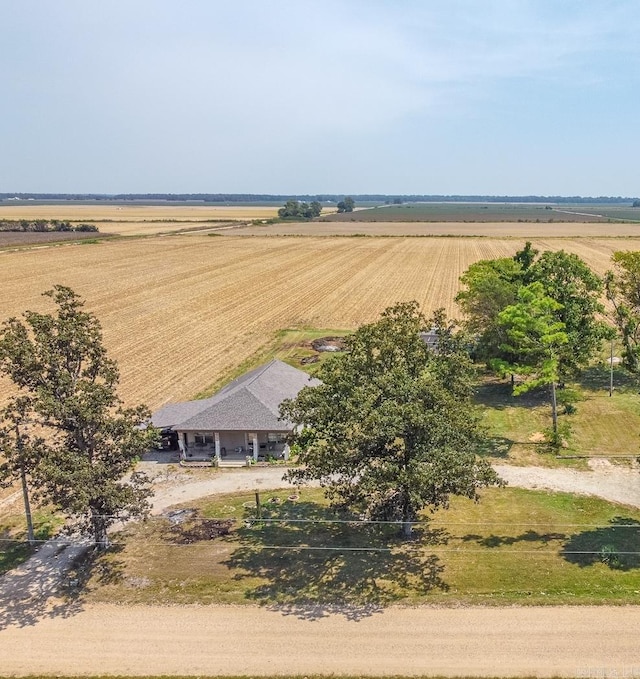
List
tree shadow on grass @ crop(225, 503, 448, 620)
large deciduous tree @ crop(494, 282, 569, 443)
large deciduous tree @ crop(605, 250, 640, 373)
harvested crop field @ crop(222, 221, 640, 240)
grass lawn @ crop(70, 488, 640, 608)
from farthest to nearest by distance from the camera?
1. harvested crop field @ crop(222, 221, 640, 240)
2. large deciduous tree @ crop(605, 250, 640, 373)
3. large deciduous tree @ crop(494, 282, 569, 443)
4. grass lawn @ crop(70, 488, 640, 608)
5. tree shadow on grass @ crop(225, 503, 448, 620)

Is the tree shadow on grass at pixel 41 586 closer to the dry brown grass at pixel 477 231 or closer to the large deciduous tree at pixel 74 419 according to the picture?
the large deciduous tree at pixel 74 419

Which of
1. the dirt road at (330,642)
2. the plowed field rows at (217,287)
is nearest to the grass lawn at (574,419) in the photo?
the dirt road at (330,642)

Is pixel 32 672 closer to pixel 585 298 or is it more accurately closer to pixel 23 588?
pixel 23 588

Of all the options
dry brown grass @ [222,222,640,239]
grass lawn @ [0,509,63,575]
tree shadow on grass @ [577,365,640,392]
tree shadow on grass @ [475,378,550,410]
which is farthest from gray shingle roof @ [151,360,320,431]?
dry brown grass @ [222,222,640,239]

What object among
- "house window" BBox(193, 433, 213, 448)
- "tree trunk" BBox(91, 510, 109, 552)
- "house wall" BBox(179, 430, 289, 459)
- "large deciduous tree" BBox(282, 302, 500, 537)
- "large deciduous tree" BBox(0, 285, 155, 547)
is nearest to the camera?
"large deciduous tree" BBox(282, 302, 500, 537)

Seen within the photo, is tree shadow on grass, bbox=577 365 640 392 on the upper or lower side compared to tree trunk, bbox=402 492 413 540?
upper

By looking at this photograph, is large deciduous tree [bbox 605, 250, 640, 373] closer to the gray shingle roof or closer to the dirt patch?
the gray shingle roof

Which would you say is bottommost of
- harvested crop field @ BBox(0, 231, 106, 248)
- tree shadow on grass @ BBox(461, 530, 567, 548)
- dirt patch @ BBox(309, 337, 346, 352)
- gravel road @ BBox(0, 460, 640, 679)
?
gravel road @ BBox(0, 460, 640, 679)
